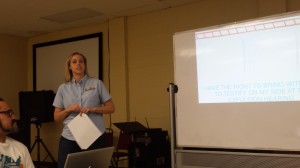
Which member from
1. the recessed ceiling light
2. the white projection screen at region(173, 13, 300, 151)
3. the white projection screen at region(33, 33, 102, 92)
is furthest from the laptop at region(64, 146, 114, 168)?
the white projection screen at region(33, 33, 102, 92)

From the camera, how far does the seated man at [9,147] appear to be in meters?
1.85

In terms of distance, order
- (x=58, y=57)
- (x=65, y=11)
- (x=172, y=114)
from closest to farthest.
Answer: (x=172, y=114) → (x=65, y=11) → (x=58, y=57)

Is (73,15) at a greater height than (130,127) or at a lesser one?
greater

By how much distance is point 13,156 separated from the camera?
6.22 feet

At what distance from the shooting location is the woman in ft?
8.20

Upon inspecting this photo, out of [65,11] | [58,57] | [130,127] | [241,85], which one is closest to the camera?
[241,85]

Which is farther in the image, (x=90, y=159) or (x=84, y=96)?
(x=84, y=96)

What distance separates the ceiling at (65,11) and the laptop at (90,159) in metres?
2.95

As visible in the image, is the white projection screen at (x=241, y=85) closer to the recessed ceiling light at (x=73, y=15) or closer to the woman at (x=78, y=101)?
the woman at (x=78, y=101)

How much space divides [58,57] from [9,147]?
4255 millimetres

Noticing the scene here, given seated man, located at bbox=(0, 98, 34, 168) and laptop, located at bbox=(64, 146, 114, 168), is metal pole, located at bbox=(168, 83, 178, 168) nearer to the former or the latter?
laptop, located at bbox=(64, 146, 114, 168)

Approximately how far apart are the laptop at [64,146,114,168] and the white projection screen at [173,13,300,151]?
2.63 ft

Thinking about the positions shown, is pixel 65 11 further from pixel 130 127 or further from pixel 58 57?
pixel 130 127

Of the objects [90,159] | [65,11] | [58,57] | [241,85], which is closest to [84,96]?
[90,159]
